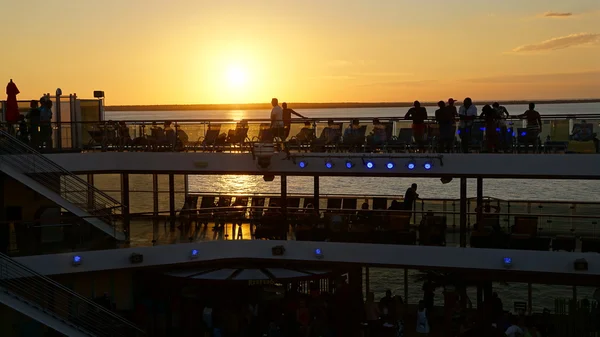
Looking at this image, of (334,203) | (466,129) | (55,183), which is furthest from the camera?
(334,203)

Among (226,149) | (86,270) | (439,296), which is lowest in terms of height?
(439,296)

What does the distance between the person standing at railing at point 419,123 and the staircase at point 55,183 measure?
22.9 ft

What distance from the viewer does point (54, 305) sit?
15.6m

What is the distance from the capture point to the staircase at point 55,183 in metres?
16.8

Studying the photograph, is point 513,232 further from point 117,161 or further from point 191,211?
point 117,161

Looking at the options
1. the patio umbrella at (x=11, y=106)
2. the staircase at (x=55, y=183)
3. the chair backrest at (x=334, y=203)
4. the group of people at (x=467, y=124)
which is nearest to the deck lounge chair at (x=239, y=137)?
the staircase at (x=55, y=183)

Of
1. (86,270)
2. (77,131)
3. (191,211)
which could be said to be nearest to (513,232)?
(191,211)

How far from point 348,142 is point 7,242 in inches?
311

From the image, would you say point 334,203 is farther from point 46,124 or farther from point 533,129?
point 46,124

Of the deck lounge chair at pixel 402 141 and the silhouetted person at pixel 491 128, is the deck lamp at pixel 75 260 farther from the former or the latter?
the silhouetted person at pixel 491 128

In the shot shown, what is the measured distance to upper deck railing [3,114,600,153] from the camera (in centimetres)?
1750

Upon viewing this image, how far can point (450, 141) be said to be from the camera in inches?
707

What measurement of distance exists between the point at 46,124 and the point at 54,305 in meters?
4.92

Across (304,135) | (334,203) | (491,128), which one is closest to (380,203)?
(334,203)
